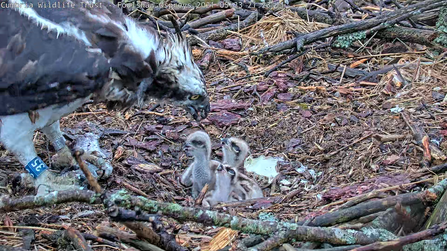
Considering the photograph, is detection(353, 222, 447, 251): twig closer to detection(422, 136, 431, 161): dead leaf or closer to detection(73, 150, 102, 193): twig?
detection(73, 150, 102, 193): twig

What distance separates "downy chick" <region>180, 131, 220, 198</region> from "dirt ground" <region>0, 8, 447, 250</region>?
0.11 meters

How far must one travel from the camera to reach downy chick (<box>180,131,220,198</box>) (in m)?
4.49

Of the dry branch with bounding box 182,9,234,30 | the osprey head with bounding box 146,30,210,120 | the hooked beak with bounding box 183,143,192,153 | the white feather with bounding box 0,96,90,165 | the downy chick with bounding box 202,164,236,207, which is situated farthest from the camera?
the dry branch with bounding box 182,9,234,30

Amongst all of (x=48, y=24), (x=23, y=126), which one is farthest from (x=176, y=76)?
(x=23, y=126)

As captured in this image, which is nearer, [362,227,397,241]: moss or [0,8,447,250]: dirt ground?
[362,227,397,241]: moss

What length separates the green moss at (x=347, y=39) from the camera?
548 centimetres

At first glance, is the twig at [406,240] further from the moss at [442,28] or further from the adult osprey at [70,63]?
the moss at [442,28]

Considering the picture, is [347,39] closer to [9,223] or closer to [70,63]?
[70,63]

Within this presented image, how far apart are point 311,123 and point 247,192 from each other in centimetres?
93

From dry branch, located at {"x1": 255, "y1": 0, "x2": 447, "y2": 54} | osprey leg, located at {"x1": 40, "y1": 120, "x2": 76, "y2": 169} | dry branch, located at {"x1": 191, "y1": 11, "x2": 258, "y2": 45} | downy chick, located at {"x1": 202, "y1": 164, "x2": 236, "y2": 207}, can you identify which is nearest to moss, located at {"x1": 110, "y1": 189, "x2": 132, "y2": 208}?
downy chick, located at {"x1": 202, "y1": 164, "x2": 236, "y2": 207}

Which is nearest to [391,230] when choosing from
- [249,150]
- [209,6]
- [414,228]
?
[414,228]

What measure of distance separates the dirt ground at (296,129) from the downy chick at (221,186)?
19 centimetres

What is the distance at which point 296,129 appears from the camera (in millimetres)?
4906

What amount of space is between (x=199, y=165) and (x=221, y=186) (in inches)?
10.3
